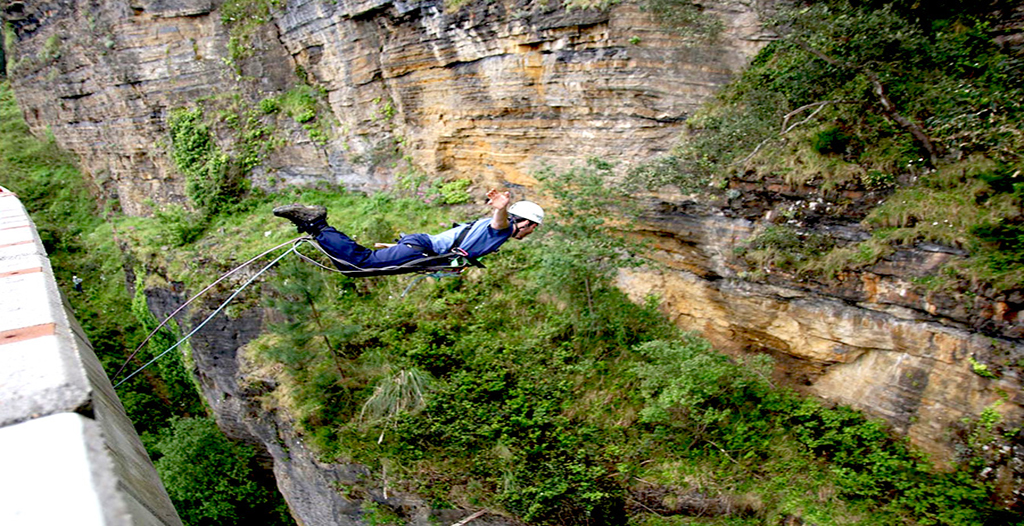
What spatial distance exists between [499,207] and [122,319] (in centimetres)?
1810

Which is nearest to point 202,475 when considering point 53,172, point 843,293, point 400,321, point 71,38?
point 400,321

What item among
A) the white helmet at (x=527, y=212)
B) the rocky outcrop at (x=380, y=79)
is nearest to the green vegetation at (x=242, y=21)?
the rocky outcrop at (x=380, y=79)

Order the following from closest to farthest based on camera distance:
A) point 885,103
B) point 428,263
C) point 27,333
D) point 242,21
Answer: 1. point 27,333
2. point 428,263
3. point 885,103
4. point 242,21

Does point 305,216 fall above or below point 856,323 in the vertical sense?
above

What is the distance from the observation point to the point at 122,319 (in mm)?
17109

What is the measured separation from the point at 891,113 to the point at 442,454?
300 inches

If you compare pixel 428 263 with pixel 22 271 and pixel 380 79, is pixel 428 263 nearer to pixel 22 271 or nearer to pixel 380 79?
pixel 22 271

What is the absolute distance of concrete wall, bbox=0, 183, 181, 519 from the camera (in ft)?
3.24

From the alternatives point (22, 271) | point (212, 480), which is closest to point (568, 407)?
point (22, 271)

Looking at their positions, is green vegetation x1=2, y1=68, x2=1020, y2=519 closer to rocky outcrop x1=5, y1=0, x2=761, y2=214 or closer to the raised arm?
rocky outcrop x1=5, y1=0, x2=761, y2=214

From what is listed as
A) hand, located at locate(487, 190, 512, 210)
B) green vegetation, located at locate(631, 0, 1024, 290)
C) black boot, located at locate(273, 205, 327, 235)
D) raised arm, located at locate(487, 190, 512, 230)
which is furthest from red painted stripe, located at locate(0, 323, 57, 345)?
green vegetation, located at locate(631, 0, 1024, 290)

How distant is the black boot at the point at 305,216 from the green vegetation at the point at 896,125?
571 cm

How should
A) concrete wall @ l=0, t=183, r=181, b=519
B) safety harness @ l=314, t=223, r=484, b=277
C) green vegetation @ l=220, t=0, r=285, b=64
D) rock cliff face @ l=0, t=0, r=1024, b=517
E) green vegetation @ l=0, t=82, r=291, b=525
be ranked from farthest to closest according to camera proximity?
green vegetation @ l=220, t=0, r=285, b=64
green vegetation @ l=0, t=82, r=291, b=525
rock cliff face @ l=0, t=0, r=1024, b=517
safety harness @ l=314, t=223, r=484, b=277
concrete wall @ l=0, t=183, r=181, b=519

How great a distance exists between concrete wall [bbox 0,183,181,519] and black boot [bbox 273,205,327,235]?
7.89ft
